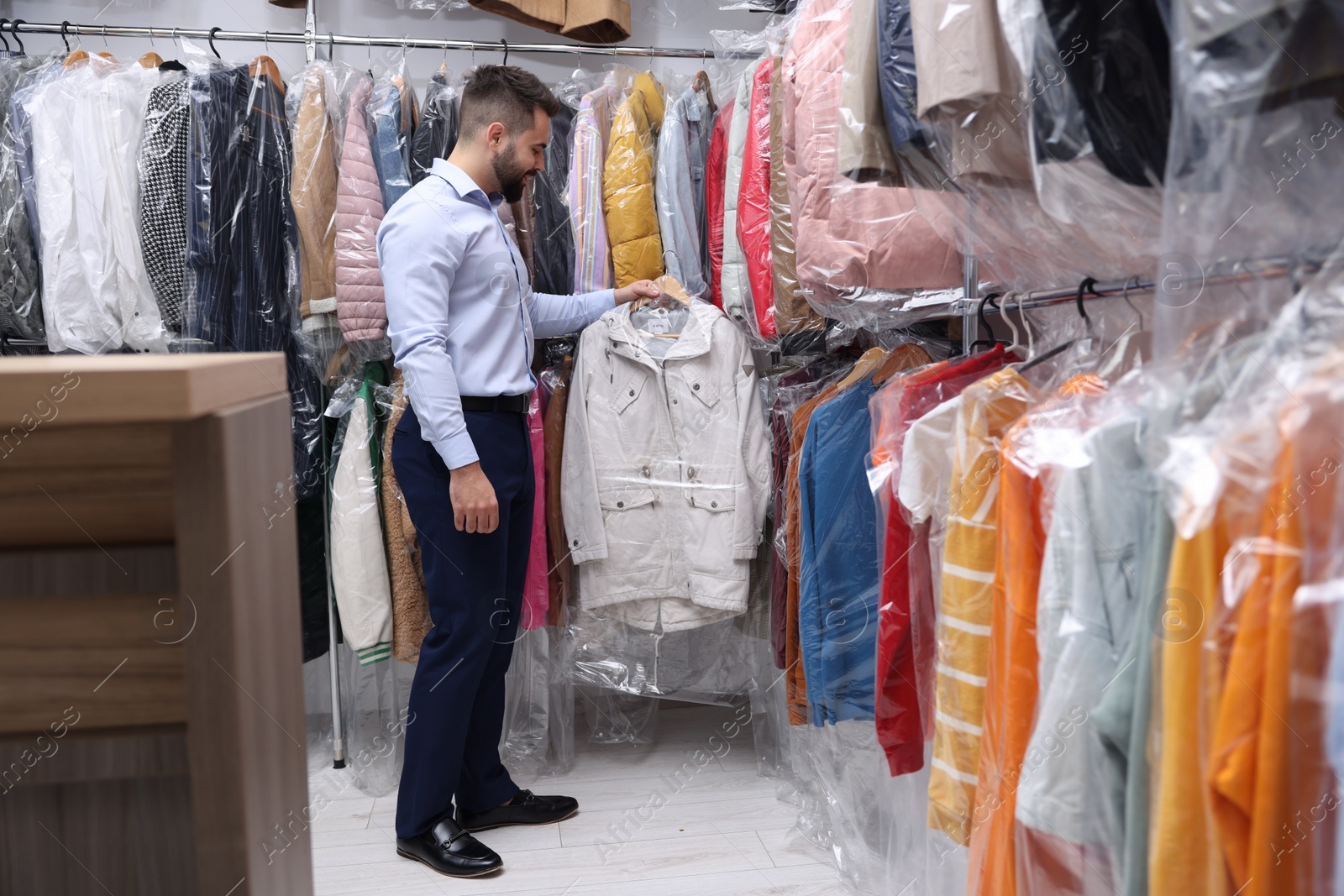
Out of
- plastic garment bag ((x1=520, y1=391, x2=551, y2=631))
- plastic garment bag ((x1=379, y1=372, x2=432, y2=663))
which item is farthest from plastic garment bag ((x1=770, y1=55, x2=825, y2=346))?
plastic garment bag ((x1=379, y1=372, x2=432, y2=663))

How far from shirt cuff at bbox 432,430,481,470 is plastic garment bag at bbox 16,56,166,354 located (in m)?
0.85

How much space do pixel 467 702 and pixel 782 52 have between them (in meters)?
1.48

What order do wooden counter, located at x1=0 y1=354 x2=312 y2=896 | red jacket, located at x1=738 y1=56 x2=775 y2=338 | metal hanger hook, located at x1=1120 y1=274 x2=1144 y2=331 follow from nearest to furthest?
wooden counter, located at x1=0 y1=354 x2=312 y2=896, metal hanger hook, located at x1=1120 y1=274 x2=1144 y2=331, red jacket, located at x1=738 y1=56 x2=775 y2=338

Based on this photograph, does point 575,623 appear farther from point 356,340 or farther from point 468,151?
point 468,151

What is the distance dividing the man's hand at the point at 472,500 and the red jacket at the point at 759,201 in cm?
70

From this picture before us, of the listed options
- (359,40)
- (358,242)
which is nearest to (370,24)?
(359,40)

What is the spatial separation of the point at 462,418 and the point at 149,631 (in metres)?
1.35

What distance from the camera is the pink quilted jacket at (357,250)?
224cm

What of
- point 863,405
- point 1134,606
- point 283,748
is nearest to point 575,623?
point 863,405

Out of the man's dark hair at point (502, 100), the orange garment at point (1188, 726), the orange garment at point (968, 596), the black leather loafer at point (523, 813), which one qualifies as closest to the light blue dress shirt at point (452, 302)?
the man's dark hair at point (502, 100)

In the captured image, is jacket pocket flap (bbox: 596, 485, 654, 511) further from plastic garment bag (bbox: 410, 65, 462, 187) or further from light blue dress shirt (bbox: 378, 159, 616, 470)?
plastic garment bag (bbox: 410, 65, 462, 187)

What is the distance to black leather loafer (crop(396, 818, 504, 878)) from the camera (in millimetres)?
1995

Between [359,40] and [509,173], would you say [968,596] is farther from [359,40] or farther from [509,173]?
[359,40]

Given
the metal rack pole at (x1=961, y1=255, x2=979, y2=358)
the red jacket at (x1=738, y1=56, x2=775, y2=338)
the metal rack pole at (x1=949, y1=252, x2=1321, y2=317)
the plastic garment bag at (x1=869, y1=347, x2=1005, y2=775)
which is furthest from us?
the red jacket at (x1=738, y1=56, x2=775, y2=338)
